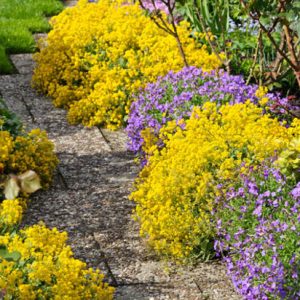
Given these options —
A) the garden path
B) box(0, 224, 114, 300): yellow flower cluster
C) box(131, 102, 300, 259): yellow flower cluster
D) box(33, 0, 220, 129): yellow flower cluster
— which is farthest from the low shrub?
box(33, 0, 220, 129): yellow flower cluster

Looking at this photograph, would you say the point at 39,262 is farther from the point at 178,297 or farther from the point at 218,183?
the point at 218,183

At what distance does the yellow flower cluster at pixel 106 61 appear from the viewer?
626 centimetres

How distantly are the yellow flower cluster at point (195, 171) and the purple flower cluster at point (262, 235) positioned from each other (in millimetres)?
143

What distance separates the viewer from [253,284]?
370 centimetres

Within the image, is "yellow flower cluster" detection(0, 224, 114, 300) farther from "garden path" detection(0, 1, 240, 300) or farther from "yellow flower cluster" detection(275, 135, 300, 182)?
"yellow flower cluster" detection(275, 135, 300, 182)

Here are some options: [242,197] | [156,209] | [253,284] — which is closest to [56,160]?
[156,209]

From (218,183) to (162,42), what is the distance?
253 cm

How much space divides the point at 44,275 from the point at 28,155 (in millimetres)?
1694

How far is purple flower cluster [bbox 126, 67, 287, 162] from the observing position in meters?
5.47

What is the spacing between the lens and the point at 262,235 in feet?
A: 12.1

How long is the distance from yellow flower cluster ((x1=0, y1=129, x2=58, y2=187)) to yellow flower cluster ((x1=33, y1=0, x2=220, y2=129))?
3.31 feet

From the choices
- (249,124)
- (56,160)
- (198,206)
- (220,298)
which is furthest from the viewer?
(56,160)

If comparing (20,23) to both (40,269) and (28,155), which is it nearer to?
(28,155)

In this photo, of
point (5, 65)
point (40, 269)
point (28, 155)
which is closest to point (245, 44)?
point (5, 65)
